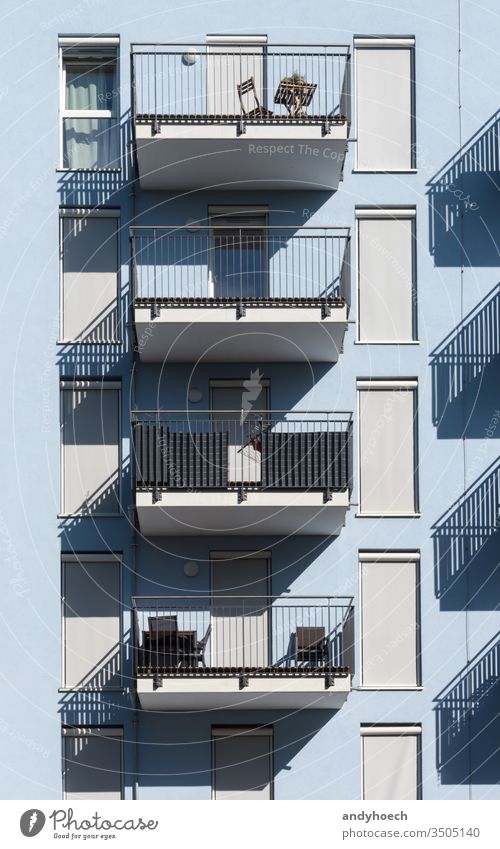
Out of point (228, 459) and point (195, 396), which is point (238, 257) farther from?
point (228, 459)

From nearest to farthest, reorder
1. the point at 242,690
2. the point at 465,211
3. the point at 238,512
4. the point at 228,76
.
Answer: the point at 242,690, the point at 238,512, the point at 465,211, the point at 228,76

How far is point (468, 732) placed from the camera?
87.9 feet

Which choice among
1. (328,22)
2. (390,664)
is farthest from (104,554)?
(328,22)

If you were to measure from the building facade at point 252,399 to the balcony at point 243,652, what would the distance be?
61mm

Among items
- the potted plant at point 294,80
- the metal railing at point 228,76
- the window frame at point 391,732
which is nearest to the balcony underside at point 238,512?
the window frame at point 391,732

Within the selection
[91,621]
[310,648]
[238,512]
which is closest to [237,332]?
[238,512]

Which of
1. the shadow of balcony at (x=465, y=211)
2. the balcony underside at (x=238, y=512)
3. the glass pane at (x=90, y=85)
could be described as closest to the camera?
the balcony underside at (x=238, y=512)

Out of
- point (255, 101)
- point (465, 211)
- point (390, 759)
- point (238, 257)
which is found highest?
point (255, 101)

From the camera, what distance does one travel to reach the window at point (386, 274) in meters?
27.8

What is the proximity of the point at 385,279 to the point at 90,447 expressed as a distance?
553cm

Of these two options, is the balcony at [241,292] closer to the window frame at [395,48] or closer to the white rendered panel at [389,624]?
the window frame at [395,48]

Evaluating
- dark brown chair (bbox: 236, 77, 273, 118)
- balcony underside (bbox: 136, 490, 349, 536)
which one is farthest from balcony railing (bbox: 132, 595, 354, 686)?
dark brown chair (bbox: 236, 77, 273, 118)

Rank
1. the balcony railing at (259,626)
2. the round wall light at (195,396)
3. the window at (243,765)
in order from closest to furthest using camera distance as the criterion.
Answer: the balcony railing at (259,626), the window at (243,765), the round wall light at (195,396)

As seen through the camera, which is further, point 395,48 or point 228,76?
point 395,48
